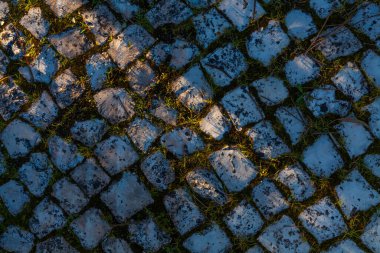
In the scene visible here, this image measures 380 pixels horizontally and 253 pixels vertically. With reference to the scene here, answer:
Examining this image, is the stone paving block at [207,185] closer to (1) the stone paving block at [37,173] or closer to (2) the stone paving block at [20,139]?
(1) the stone paving block at [37,173]

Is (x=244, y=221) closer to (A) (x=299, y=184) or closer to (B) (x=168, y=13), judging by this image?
(A) (x=299, y=184)

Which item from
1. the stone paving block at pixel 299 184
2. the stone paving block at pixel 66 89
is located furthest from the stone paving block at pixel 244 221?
the stone paving block at pixel 66 89

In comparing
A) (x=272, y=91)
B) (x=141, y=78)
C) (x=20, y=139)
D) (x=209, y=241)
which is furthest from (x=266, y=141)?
(x=20, y=139)

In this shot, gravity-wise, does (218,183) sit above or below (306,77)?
below

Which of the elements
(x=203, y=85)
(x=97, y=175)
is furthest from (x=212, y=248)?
(x=203, y=85)

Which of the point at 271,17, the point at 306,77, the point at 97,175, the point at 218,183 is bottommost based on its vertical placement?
the point at 218,183

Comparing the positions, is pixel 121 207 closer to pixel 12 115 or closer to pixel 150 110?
pixel 150 110
